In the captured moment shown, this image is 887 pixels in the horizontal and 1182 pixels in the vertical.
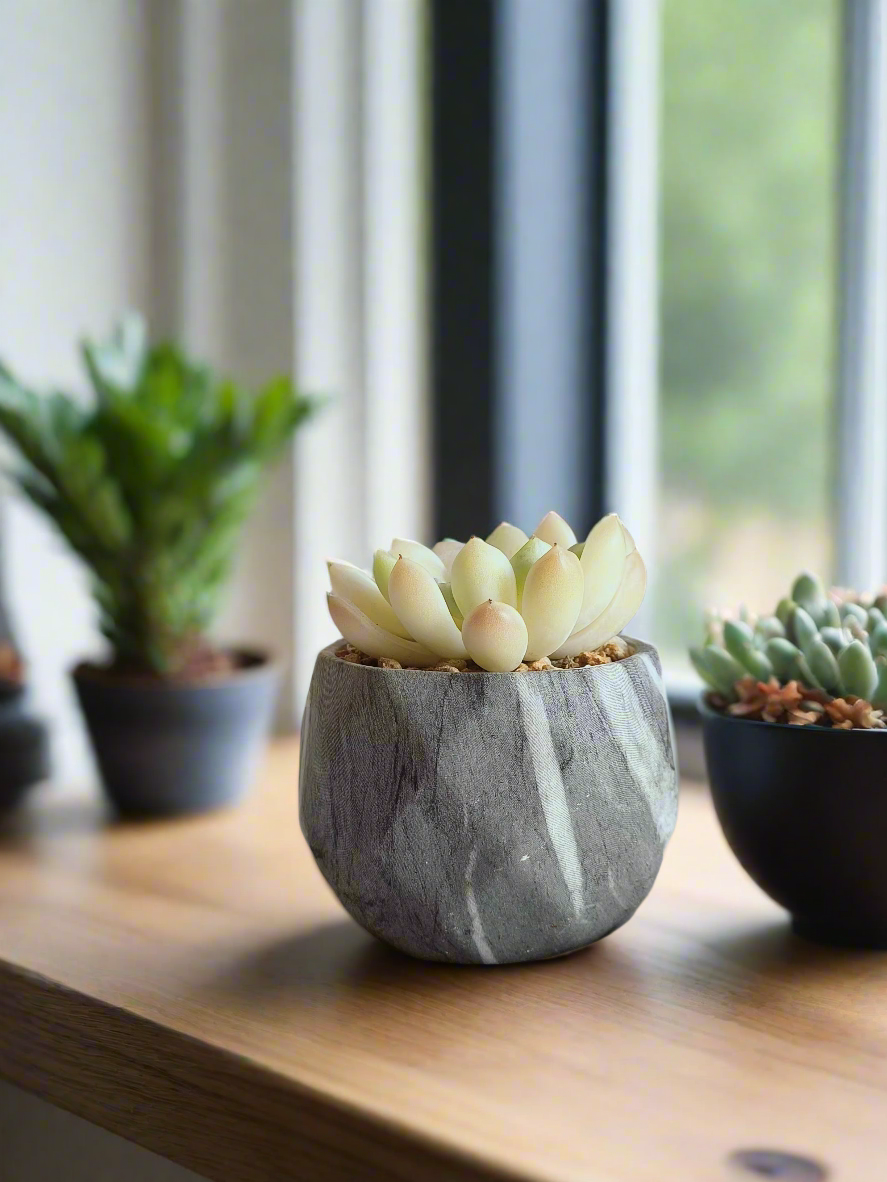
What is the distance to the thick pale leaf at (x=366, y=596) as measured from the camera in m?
0.47

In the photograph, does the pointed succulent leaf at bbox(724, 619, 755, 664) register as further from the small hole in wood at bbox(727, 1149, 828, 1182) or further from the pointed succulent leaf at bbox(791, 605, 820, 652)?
the small hole in wood at bbox(727, 1149, 828, 1182)

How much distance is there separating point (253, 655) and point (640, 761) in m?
0.41

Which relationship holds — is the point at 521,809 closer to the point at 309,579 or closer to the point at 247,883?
the point at 247,883

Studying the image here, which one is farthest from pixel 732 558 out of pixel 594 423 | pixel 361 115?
pixel 361 115

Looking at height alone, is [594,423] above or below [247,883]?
above

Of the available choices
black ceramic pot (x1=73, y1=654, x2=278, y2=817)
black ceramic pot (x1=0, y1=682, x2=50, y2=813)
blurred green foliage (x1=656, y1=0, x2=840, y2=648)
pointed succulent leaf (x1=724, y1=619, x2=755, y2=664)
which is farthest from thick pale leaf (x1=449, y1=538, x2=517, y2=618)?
blurred green foliage (x1=656, y1=0, x2=840, y2=648)

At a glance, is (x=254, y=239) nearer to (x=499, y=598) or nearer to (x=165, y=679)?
(x=165, y=679)

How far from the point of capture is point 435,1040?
16.7 inches

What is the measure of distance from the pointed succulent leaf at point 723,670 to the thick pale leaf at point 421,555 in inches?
4.9

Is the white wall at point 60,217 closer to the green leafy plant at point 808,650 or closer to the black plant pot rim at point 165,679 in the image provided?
the black plant pot rim at point 165,679

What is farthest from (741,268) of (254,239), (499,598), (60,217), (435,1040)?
(435,1040)

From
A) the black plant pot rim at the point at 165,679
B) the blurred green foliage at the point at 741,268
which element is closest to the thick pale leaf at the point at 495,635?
the black plant pot rim at the point at 165,679

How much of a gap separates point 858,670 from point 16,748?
0.54 metres

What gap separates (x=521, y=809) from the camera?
44cm
